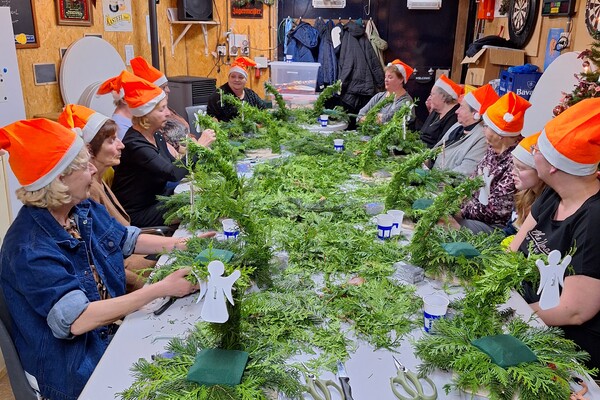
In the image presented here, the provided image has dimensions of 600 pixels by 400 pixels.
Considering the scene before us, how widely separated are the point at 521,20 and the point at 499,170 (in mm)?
3455

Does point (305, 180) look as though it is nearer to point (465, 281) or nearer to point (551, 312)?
point (465, 281)

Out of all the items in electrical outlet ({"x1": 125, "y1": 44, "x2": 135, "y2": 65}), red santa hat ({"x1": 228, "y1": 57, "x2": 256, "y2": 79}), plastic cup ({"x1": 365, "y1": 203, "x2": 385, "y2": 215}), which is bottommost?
plastic cup ({"x1": 365, "y1": 203, "x2": 385, "y2": 215})

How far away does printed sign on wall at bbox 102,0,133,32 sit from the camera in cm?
532

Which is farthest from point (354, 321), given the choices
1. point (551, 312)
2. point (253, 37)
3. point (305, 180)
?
point (253, 37)

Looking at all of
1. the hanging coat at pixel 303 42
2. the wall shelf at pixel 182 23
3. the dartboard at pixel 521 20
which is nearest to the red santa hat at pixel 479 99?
the dartboard at pixel 521 20

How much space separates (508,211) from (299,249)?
1369mm

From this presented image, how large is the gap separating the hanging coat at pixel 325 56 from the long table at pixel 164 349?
6.09 metres

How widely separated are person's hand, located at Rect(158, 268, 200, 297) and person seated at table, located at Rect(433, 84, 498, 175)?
215 centimetres

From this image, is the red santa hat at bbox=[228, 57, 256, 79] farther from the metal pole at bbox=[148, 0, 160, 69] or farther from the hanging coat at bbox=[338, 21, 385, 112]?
the hanging coat at bbox=[338, 21, 385, 112]

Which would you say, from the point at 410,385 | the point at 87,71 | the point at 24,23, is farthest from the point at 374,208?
the point at 87,71

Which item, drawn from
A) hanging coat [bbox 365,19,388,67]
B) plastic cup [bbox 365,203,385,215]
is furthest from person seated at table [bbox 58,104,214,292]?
hanging coat [bbox 365,19,388,67]

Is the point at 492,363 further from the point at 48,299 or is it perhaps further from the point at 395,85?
the point at 395,85

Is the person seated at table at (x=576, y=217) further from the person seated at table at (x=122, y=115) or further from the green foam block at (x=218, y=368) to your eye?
the person seated at table at (x=122, y=115)

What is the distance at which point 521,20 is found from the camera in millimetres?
5555
